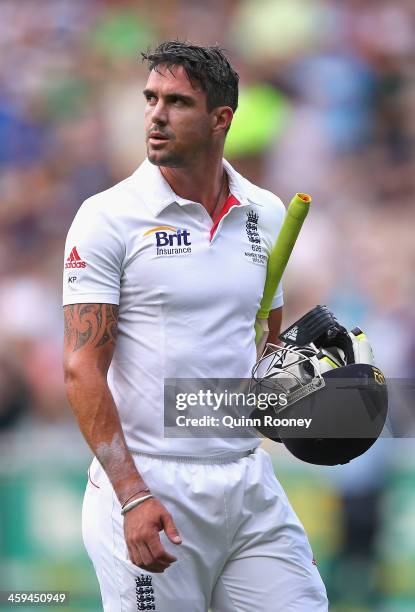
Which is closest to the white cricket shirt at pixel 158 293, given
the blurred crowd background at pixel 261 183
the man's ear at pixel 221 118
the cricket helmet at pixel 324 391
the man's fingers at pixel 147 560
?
the cricket helmet at pixel 324 391

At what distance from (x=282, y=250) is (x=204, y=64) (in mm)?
571

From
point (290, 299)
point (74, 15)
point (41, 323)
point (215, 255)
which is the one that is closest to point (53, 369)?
point (41, 323)

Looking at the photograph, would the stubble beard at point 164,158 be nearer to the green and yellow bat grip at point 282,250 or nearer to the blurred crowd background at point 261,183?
the green and yellow bat grip at point 282,250

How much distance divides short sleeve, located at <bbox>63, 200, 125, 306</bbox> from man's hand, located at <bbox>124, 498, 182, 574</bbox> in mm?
555

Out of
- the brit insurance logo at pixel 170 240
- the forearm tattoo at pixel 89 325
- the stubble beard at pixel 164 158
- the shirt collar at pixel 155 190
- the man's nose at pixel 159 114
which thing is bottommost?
the forearm tattoo at pixel 89 325

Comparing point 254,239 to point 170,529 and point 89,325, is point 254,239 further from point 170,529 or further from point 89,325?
point 170,529

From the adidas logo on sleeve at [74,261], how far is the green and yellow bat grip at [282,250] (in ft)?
2.00

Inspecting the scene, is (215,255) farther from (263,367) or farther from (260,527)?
(260,527)

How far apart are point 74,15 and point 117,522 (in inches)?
175

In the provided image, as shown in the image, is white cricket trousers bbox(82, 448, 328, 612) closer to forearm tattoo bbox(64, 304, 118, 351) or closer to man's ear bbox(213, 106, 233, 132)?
forearm tattoo bbox(64, 304, 118, 351)

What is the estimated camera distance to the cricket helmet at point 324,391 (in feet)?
9.62

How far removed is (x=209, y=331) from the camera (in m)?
2.98

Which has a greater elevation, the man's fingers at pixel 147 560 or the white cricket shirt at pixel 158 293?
the white cricket shirt at pixel 158 293

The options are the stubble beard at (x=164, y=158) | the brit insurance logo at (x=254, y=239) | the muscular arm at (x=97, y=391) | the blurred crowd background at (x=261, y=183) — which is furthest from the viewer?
the blurred crowd background at (x=261, y=183)
